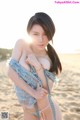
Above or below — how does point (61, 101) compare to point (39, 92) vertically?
below

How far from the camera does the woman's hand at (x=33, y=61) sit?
8.02 feet

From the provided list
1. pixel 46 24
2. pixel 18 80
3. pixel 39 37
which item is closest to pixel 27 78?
pixel 18 80

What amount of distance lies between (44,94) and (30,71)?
0.19 meters

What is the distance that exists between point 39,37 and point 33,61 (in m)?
0.18

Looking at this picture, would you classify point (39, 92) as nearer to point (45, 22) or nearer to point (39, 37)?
point (39, 37)

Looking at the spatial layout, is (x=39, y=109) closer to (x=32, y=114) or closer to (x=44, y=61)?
(x=32, y=114)

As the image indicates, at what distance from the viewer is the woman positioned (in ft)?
8.00

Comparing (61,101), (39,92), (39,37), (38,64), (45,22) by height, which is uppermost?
(45,22)

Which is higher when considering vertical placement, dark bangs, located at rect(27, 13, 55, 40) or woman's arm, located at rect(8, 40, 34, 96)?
dark bangs, located at rect(27, 13, 55, 40)

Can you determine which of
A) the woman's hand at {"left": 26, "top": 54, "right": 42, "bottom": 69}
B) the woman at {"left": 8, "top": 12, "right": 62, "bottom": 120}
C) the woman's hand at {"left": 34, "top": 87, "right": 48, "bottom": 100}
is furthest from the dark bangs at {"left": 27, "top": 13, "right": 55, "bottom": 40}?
the woman's hand at {"left": 34, "top": 87, "right": 48, "bottom": 100}

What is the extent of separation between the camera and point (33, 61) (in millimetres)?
2455

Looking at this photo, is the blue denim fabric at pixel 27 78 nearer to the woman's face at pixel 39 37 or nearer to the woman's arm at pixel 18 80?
the woman's arm at pixel 18 80

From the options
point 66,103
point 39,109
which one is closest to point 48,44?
point 39,109

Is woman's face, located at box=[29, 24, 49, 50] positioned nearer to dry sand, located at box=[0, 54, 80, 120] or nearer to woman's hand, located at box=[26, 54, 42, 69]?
woman's hand, located at box=[26, 54, 42, 69]
